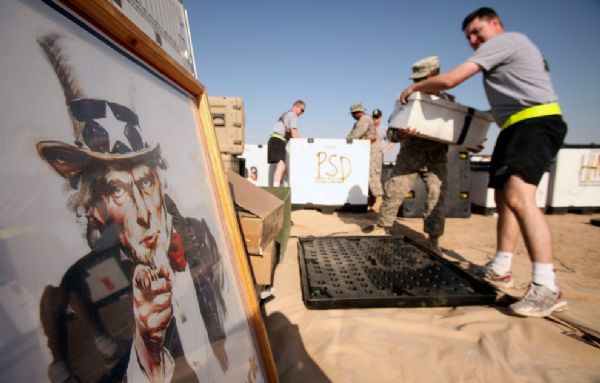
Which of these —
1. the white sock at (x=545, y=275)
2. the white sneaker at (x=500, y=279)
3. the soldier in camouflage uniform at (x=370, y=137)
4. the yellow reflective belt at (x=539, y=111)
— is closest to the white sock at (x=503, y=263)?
the white sneaker at (x=500, y=279)

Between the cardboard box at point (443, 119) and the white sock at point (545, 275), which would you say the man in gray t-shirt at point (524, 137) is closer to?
the white sock at point (545, 275)

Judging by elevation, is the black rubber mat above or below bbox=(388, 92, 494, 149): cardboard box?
below

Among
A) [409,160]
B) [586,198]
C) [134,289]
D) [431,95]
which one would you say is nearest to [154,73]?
[134,289]

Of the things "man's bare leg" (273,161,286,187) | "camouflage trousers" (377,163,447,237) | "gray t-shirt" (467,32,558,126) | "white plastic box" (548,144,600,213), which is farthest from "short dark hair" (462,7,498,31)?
"white plastic box" (548,144,600,213)

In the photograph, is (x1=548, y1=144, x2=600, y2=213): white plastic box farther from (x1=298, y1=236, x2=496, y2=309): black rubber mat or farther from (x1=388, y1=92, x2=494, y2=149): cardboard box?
(x1=298, y1=236, x2=496, y2=309): black rubber mat

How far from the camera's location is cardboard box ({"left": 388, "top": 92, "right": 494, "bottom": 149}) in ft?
6.63

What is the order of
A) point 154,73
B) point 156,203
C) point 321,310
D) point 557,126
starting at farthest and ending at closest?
point 557,126 < point 321,310 < point 154,73 < point 156,203

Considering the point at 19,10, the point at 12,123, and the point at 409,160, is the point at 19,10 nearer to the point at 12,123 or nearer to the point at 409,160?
the point at 12,123

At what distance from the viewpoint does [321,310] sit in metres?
1.32

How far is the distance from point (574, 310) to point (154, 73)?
1.98 m

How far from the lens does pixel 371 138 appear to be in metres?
4.77

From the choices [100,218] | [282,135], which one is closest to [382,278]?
[100,218]

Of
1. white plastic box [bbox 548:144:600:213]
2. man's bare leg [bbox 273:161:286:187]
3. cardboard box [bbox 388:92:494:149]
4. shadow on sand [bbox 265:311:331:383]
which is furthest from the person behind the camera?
man's bare leg [bbox 273:161:286:187]

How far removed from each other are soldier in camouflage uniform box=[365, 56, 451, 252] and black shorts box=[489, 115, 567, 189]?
81 centimetres
